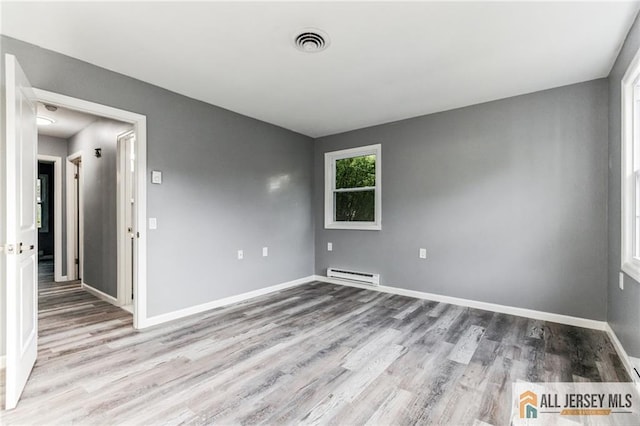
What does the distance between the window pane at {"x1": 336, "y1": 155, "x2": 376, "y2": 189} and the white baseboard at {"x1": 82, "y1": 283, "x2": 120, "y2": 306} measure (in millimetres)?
3568

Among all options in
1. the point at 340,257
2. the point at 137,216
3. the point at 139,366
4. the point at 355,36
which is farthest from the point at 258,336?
the point at 355,36

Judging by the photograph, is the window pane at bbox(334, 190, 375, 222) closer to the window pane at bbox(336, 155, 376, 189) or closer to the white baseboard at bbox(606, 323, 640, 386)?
the window pane at bbox(336, 155, 376, 189)

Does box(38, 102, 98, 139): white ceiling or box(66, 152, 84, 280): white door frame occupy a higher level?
box(38, 102, 98, 139): white ceiling

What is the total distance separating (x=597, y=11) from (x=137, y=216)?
159 inches

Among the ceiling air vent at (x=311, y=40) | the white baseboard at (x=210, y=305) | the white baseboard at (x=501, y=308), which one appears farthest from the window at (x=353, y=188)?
the ceiling air vent at (x=311, y=40)

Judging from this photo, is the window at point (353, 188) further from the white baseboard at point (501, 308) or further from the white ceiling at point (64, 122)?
the white ceiling at point (64, 122)

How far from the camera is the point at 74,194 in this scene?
5.04 m

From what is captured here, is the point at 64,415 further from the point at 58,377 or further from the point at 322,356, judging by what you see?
the point at 322,356

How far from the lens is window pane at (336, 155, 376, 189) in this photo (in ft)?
15.3

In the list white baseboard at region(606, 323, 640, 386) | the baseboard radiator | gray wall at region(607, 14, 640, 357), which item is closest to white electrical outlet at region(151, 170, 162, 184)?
the baseboard radiator

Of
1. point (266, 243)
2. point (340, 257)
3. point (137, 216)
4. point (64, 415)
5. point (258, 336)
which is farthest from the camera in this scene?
point (340, 257)

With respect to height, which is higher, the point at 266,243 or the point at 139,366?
the point at 266,243

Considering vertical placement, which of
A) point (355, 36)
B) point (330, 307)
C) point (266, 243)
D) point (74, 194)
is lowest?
point (330, 307)

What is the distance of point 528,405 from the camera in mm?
1771
